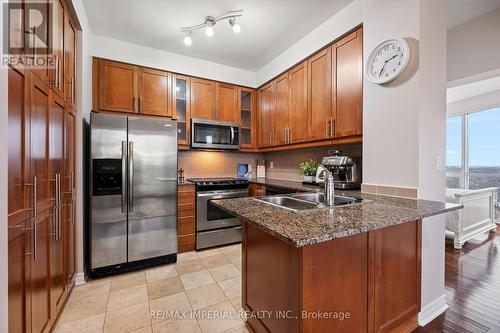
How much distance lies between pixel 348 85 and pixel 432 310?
207cm

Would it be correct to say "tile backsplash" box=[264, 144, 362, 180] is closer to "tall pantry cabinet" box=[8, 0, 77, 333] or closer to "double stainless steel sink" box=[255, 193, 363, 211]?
"double stainless steel sink" box=[255, 193, 363, 211]

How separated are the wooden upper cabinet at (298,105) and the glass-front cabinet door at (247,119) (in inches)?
35.0

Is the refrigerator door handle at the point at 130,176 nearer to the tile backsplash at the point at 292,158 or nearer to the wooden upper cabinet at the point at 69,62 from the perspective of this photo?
the wooden upper cabinet at the point at 69,62

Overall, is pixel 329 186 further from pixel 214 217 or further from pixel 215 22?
pixel 215 22

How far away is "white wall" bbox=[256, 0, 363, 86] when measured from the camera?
2184 mm

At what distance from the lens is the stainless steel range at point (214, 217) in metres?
3.04

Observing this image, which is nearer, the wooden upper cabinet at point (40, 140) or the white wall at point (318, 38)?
the wooden upper cabinet at point (40, 140)

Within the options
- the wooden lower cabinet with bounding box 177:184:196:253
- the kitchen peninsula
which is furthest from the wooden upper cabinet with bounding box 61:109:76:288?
the kitchen peninsula

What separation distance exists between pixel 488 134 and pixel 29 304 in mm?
7116

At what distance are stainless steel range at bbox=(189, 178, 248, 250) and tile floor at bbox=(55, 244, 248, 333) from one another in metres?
0.49

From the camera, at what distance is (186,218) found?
2.99 m

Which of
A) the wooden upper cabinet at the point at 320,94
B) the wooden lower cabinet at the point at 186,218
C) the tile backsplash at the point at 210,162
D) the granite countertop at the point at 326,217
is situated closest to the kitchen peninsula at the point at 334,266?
the granite countertop at the point at 326,217

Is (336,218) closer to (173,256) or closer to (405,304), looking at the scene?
(405,304)

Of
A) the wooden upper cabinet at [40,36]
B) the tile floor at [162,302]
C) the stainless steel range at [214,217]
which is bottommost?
the tile floor at [162,302]
